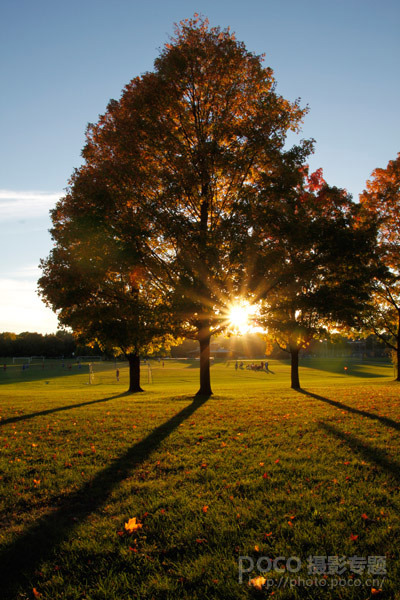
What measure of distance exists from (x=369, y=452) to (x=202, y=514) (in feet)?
13.1

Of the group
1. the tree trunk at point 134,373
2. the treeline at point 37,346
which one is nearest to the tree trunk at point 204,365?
the tree trunk at point 134,373

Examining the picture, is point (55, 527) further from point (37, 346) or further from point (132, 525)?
point (37, 346)

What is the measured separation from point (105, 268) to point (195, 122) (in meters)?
7.59

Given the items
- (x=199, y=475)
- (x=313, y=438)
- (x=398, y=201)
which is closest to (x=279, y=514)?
(x=199, y=475)

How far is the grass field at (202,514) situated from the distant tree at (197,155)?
267 inches

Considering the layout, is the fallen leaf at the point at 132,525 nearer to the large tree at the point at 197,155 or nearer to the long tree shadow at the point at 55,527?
the long tree shadow at the point at 55,527

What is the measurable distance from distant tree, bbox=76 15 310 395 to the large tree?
A: 0.14ft

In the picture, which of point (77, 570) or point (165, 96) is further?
point (165, 96)

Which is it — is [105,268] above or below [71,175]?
below

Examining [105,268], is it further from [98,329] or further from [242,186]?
[242,186]

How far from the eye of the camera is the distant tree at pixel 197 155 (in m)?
13.8

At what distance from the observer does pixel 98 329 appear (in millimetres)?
15539

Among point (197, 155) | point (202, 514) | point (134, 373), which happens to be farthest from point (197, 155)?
point (134, 373)

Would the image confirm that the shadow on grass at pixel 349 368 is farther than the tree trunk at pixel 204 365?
Yes
